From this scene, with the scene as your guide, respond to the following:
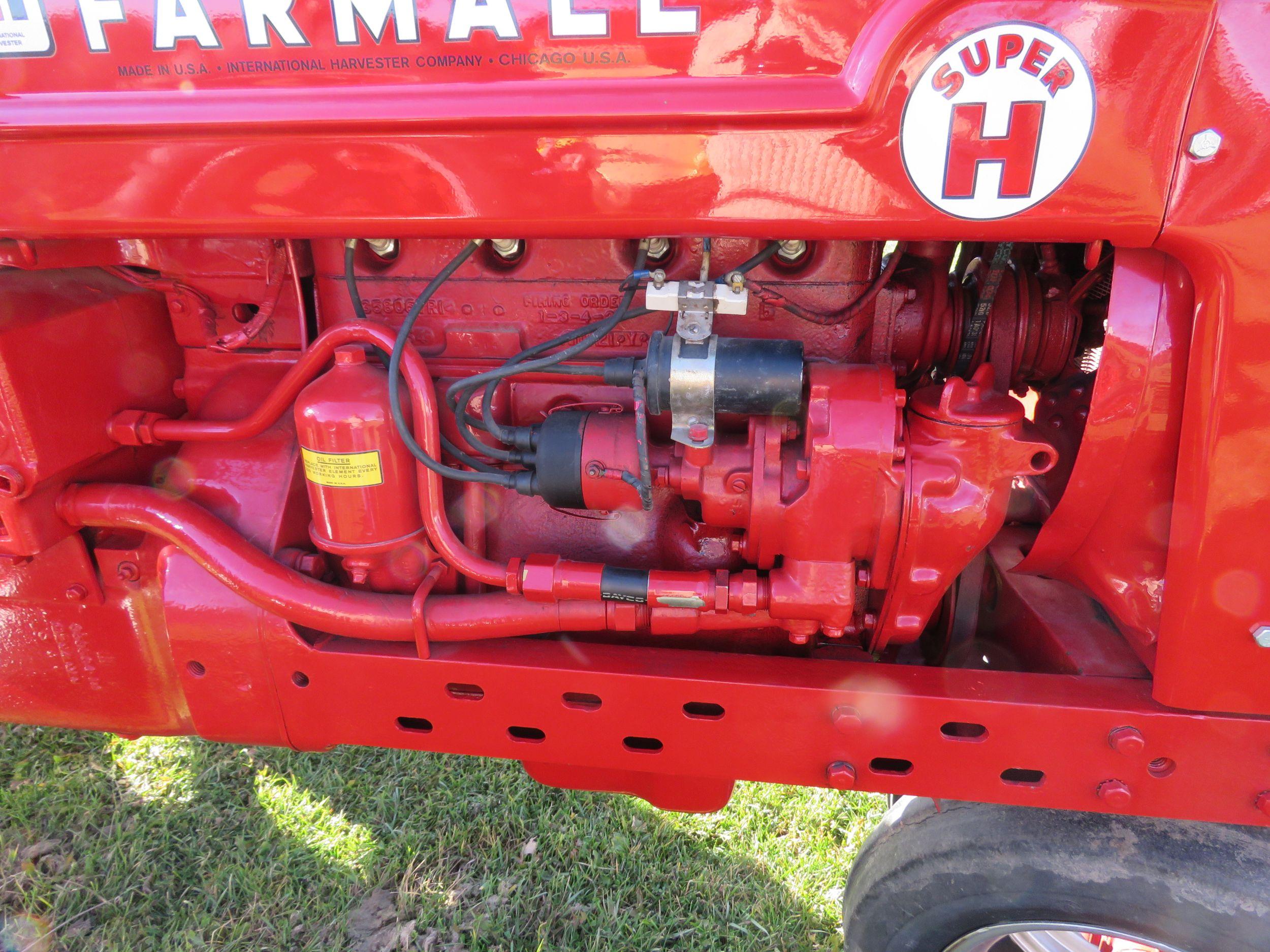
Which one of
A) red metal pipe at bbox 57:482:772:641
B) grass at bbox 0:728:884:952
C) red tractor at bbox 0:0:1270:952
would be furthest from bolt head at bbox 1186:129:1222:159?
grass at bbox 0:728:884:952

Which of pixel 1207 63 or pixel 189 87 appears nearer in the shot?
pixel 1207 63

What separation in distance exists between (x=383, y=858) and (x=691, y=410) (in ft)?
5.29

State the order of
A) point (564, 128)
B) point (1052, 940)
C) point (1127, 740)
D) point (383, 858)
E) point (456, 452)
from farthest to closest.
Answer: point (383, 858)
point (1052, 940)
point (456, 452)
point (1127, 740)
point (564, 128)

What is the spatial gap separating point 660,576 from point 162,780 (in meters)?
1.88

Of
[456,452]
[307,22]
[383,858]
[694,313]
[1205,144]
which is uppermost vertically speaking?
[307,22]

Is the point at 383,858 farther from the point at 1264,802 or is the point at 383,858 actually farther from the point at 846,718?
the point at 1264,802

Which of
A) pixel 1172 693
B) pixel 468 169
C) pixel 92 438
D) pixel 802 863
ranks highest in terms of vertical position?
pixel 468 169

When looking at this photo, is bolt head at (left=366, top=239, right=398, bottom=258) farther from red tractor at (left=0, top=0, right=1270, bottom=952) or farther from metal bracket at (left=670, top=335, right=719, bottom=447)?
metal bracket at (left=670, top=335, right=719, bottom=447)

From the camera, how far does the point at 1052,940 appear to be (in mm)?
1629

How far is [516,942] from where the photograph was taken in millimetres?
1856

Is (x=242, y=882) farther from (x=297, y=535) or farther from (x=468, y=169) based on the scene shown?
(x=468, y=169)

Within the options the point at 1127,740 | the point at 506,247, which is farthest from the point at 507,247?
the point at 1127,740

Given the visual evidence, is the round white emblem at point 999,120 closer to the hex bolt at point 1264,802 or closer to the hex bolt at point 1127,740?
the hex bolt at point 1127,740

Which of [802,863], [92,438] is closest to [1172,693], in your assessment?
[802,863]
